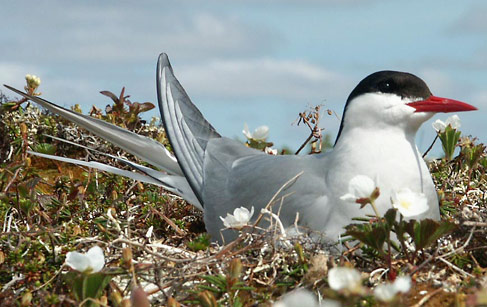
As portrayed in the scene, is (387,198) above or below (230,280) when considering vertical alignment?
above

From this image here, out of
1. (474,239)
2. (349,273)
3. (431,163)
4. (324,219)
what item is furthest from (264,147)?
(349,273)

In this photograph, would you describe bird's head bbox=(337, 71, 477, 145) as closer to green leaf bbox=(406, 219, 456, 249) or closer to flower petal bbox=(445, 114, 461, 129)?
green leaf bbox=(406, 219, 456, 249)

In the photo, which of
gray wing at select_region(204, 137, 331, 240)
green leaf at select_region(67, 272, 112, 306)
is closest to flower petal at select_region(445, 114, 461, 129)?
gray wing at select_region(204, 137, 331, 240)

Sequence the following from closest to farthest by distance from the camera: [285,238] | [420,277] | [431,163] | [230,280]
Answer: [230,280] < [420,277] < [285,238] < [431,163]

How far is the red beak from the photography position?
323 centimetres

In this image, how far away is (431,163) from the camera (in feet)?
17.5

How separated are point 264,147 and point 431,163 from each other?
56.3 inches

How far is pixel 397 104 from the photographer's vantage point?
327cm

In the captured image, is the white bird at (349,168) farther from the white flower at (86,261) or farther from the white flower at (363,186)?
the white flower at (86,261)

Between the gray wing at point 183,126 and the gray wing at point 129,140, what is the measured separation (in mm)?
158

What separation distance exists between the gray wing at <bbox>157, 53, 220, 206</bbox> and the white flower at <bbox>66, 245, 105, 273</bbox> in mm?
1477

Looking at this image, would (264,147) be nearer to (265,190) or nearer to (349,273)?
(265,190)

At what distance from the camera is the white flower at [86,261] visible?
2.39 metres

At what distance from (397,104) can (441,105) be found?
0.21 m
